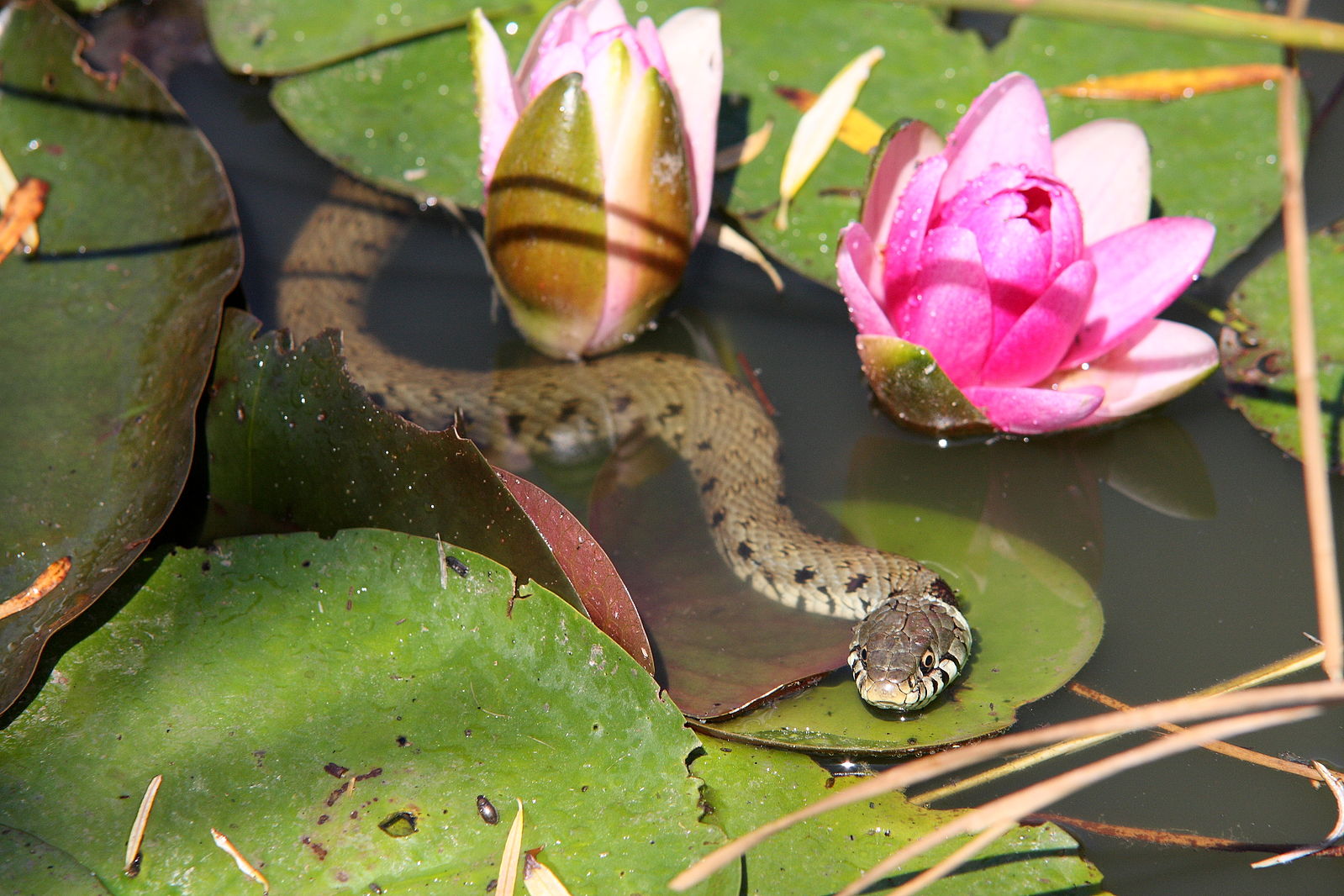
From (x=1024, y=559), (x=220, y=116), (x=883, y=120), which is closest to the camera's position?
(x=1024, y=559)

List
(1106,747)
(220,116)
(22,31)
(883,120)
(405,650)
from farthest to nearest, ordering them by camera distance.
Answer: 1. (220,116)
2. (883,120)
3. (22,31)
4. (1106,747)
5. (405,650)

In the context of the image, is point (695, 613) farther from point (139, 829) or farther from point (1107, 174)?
point (1107, 174)

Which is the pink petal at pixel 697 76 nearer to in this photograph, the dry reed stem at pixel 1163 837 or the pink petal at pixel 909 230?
the pink petal at pixel 909 230

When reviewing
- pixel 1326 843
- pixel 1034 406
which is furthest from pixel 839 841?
pixel 1034 406

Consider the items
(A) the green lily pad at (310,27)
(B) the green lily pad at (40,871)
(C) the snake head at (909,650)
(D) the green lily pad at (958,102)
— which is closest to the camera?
(B) the green lily pad at (40,871)

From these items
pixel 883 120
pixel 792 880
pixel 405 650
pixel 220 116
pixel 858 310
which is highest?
pixel 883 120

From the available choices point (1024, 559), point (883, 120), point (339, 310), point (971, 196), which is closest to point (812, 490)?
point (1024, 559)

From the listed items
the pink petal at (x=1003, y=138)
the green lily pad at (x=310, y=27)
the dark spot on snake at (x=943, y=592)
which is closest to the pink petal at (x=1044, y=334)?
the pink petal at (x=1003, y=138)

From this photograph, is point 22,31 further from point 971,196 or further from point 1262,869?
point 1262,869
